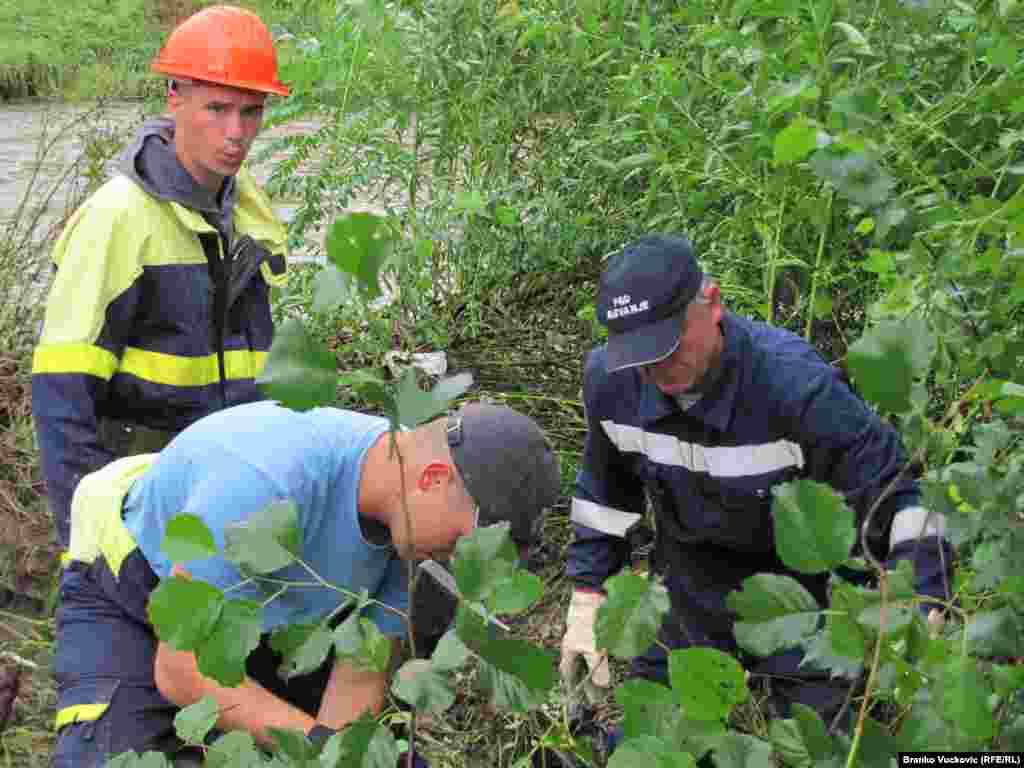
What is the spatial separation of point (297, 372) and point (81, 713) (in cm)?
155

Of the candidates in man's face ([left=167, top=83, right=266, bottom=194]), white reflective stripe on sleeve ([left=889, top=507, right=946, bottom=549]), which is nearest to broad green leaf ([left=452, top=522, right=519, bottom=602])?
white reflective stripe on sleeve ([left=889, top=507, right=946, bottom=549])

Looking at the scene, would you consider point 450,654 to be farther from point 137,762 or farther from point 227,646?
point 137,762

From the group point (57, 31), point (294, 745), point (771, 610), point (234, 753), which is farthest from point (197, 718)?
point (57, 31)

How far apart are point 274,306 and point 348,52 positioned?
89 cm

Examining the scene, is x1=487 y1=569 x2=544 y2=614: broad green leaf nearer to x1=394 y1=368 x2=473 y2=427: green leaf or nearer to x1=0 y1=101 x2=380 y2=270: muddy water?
x1=394 y1=368 x2=473 y2=427: green leaf

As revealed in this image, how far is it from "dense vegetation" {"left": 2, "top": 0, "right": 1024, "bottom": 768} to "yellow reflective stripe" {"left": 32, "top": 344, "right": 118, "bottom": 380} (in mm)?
759

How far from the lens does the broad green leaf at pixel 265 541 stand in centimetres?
135

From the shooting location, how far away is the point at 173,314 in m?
3.09

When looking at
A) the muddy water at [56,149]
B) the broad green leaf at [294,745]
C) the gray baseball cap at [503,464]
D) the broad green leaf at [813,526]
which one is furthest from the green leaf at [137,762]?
the muddy water at [56,149]

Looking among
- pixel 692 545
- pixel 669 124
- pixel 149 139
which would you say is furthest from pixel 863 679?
pixel 149 139

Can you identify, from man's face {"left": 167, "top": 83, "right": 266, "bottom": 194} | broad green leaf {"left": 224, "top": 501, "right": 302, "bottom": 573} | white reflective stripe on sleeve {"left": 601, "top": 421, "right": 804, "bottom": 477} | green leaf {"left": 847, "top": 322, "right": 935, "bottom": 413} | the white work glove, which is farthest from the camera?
man's face {"left": 167, "top": 83, "right": 266, "bottom": 194}

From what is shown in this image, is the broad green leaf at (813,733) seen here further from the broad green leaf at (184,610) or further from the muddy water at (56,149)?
the muddy water at (56,149)

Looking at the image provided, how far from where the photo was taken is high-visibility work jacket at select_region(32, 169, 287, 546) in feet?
9.58

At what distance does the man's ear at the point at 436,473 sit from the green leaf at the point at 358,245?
0.96 metres
